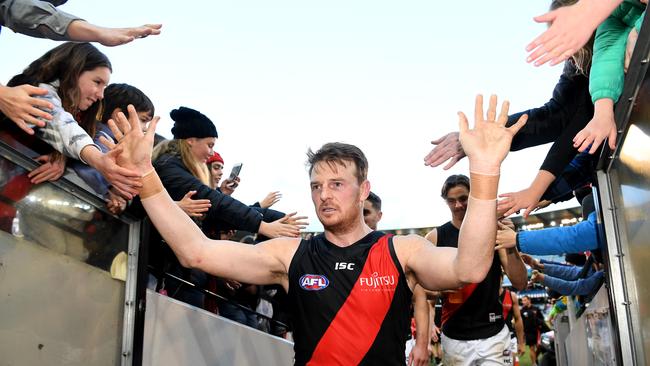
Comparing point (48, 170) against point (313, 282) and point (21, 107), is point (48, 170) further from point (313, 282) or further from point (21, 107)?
point (313, 282)

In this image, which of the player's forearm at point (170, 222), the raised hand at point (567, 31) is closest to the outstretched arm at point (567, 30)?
the raised hand at point (567, 31)

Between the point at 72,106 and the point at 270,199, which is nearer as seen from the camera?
the point at 72,106

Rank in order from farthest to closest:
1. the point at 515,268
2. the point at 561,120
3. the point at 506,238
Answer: the point at 515,268 → the point at 506,238 → the point at 561,120

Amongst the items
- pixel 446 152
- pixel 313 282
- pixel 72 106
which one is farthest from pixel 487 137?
pixel 72 106

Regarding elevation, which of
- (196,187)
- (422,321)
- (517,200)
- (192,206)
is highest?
(196,187)

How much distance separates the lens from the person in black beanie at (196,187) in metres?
4.55

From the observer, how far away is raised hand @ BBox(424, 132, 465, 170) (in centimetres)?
393

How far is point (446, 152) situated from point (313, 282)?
4.49 ft

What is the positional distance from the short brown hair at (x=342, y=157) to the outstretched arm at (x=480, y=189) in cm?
81

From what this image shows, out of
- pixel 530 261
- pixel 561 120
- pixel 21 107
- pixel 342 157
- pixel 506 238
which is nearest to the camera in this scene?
pixel 21 107

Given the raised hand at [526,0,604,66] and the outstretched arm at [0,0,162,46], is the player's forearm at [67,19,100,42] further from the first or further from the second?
the raised hand at [526,0,604,66]

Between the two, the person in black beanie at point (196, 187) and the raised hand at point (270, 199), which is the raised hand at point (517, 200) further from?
the raised hand at point (270, 199)

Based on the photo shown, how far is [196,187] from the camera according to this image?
15.0ft

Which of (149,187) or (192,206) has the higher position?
(192,206)
